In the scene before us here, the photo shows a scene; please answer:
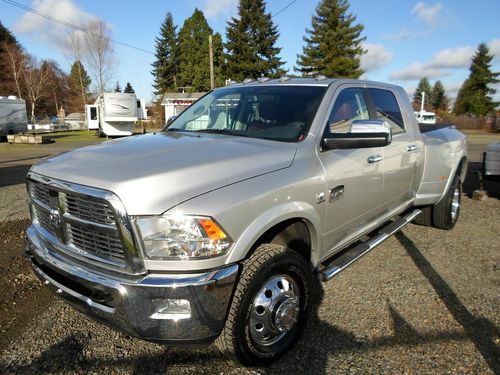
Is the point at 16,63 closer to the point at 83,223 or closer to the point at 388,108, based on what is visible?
the point at 388,108

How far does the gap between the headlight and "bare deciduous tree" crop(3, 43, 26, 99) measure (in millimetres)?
55041

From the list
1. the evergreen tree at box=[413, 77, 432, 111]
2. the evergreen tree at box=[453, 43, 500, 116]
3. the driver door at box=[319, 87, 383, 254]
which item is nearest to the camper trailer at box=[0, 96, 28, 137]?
the driver door at box=[319, 87, 383, 254]

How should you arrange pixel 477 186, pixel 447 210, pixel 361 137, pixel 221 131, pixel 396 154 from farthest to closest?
pixel 477 186, pixel 447 210, pixel 396 154, pixel 221 131, pixel 361 137

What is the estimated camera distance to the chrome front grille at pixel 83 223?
2160 millimetres

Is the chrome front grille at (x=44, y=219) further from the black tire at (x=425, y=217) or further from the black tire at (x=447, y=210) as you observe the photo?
the black tire at (x=447, y=210)

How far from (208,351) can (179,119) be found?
91.7 inches

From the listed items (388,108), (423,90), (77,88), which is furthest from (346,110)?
(423,90)

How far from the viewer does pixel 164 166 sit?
233cm

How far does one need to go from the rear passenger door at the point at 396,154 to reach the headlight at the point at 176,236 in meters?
2.25

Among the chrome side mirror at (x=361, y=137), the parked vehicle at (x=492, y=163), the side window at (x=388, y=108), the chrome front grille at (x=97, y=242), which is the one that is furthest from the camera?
the parked vehicle at (x=492, y=163)

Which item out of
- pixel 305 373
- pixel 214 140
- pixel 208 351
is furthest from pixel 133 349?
pixel 214 140

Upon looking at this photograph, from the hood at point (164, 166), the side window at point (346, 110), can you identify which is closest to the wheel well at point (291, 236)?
the hood at point (164, 166)

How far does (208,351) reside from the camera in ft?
9.12

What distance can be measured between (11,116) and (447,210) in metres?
30.0
